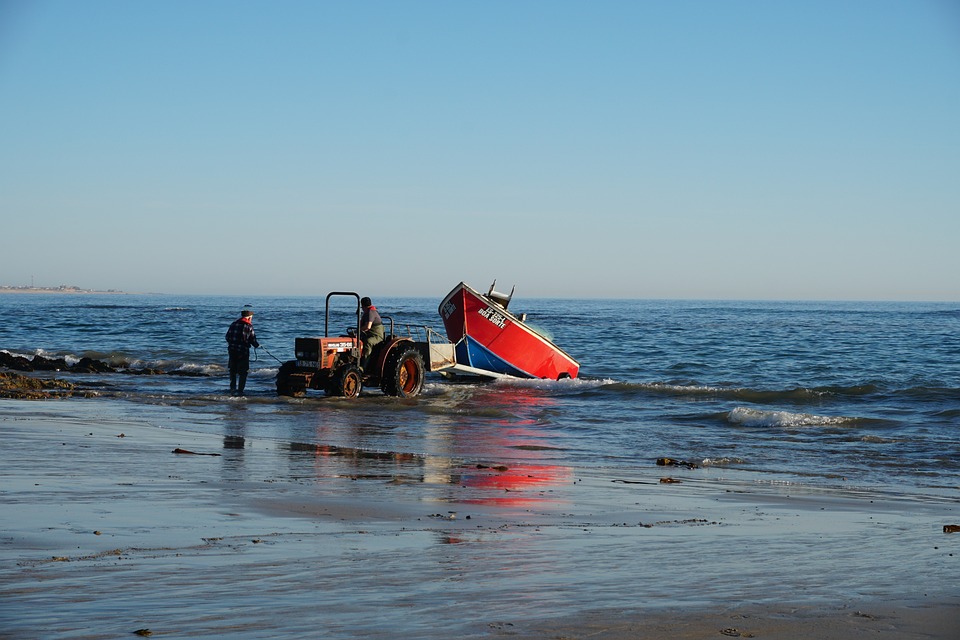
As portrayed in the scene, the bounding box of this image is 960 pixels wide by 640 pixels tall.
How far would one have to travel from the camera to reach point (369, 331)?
17203mm

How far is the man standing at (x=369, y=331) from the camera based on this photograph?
55.7 ft

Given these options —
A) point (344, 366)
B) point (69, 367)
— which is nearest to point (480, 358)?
point (344, 366)

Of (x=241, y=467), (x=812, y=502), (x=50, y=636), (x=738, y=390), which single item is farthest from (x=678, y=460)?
(x=738, y=390)

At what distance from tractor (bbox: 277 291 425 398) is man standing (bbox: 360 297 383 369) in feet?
0.34

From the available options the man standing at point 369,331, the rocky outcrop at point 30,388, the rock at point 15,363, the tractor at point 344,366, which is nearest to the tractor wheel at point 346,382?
the tractor at point 344,366

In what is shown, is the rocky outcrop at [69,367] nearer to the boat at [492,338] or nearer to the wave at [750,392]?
the boat at [492,338]

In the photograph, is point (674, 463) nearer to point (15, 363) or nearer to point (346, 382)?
point (346, 382)

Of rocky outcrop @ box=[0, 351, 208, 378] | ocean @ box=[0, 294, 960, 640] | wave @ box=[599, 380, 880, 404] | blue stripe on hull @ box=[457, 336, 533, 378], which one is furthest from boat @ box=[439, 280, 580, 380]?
rocky outcrop @ box=[0, 351, 208, 378]

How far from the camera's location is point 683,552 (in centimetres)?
555

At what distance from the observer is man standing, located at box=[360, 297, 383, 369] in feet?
55.7

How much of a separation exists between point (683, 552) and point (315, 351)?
11751 millimetres

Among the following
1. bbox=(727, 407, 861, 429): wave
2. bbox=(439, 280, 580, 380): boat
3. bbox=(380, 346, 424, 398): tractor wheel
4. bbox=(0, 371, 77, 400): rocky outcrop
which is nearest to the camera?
bbox=(727, 407, 861, 429): wave

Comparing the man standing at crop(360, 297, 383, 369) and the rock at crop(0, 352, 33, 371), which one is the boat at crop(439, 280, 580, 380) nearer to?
the man standing at crop(360, 297, 383, 369)

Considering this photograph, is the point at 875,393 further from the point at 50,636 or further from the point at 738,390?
the point at 50,636
